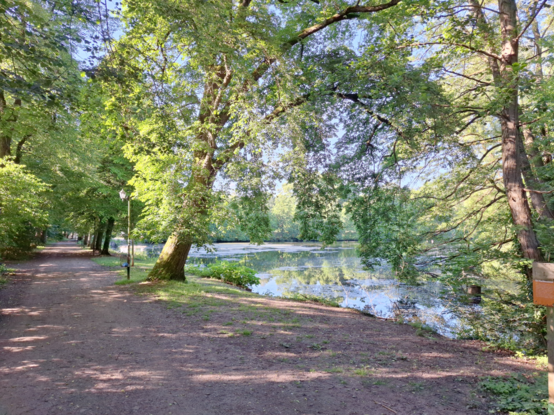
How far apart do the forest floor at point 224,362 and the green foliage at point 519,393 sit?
0.63ft

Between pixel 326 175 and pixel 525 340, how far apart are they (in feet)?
17.8

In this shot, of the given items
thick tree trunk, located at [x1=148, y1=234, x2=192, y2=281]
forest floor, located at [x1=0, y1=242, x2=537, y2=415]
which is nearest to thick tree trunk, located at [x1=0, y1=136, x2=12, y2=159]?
forest floor, located at [x1=0, y1=242, x2=537, y2=415]

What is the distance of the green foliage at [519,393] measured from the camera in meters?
3.35

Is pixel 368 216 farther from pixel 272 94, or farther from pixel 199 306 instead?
pixel 199 306

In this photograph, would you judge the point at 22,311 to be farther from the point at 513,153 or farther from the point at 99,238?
the point at 99,238

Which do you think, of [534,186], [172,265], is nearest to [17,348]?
[172,265]

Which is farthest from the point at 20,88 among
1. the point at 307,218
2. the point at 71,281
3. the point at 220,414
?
the point at 71,281

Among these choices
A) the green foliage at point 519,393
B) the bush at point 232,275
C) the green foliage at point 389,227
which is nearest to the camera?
the green foliage at point 519,393

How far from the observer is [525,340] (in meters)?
6.12

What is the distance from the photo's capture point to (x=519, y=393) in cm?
372

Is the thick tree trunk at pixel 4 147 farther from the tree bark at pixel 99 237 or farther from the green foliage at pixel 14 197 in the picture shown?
the tree bark at pixel 99 237

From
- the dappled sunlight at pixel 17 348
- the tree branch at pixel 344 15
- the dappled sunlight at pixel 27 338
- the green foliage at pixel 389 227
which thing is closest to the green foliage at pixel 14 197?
the dappled sunlight at pixel 27 338

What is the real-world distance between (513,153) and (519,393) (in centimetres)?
495

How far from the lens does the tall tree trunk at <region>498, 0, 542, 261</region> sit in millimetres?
6391
